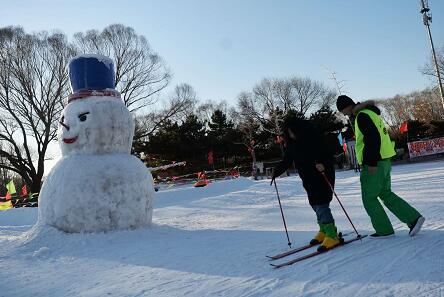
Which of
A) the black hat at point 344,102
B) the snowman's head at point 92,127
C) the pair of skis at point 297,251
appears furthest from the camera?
the snowman's head at point 92,127

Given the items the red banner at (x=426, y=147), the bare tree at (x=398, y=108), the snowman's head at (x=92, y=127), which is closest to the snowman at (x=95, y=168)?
the snowman's head at (x=92, y=127)

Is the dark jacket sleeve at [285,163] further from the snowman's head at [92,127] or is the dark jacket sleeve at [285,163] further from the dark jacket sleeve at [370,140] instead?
the snowman's head at [92,127]

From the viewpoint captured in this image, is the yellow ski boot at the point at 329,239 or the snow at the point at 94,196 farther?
the snow at the point at 94,196

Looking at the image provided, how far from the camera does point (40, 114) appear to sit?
25312mm

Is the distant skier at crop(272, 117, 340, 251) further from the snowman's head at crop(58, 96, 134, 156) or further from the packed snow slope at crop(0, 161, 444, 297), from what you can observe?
the snowman's head at crop(58, 96, 134, 156)

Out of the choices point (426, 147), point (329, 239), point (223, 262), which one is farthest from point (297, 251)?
point (426, 147)

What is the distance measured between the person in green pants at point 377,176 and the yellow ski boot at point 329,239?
1.58 ft

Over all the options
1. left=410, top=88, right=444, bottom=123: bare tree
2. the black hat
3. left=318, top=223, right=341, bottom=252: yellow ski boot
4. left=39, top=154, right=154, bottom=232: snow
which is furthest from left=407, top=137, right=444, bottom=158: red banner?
left=318, top=223, right=341, bottom=252: yellow ski boot

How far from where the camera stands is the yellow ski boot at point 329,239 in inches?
168

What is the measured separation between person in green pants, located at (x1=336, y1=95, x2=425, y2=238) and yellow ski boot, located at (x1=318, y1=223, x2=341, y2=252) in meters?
0.48

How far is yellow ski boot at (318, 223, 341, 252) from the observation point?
4277 mm

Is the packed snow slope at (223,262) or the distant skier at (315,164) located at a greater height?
the distant skier at (315,164)

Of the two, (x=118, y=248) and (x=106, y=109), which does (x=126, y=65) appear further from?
(x=118, y=248)

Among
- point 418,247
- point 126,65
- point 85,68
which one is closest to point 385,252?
point 418,247
